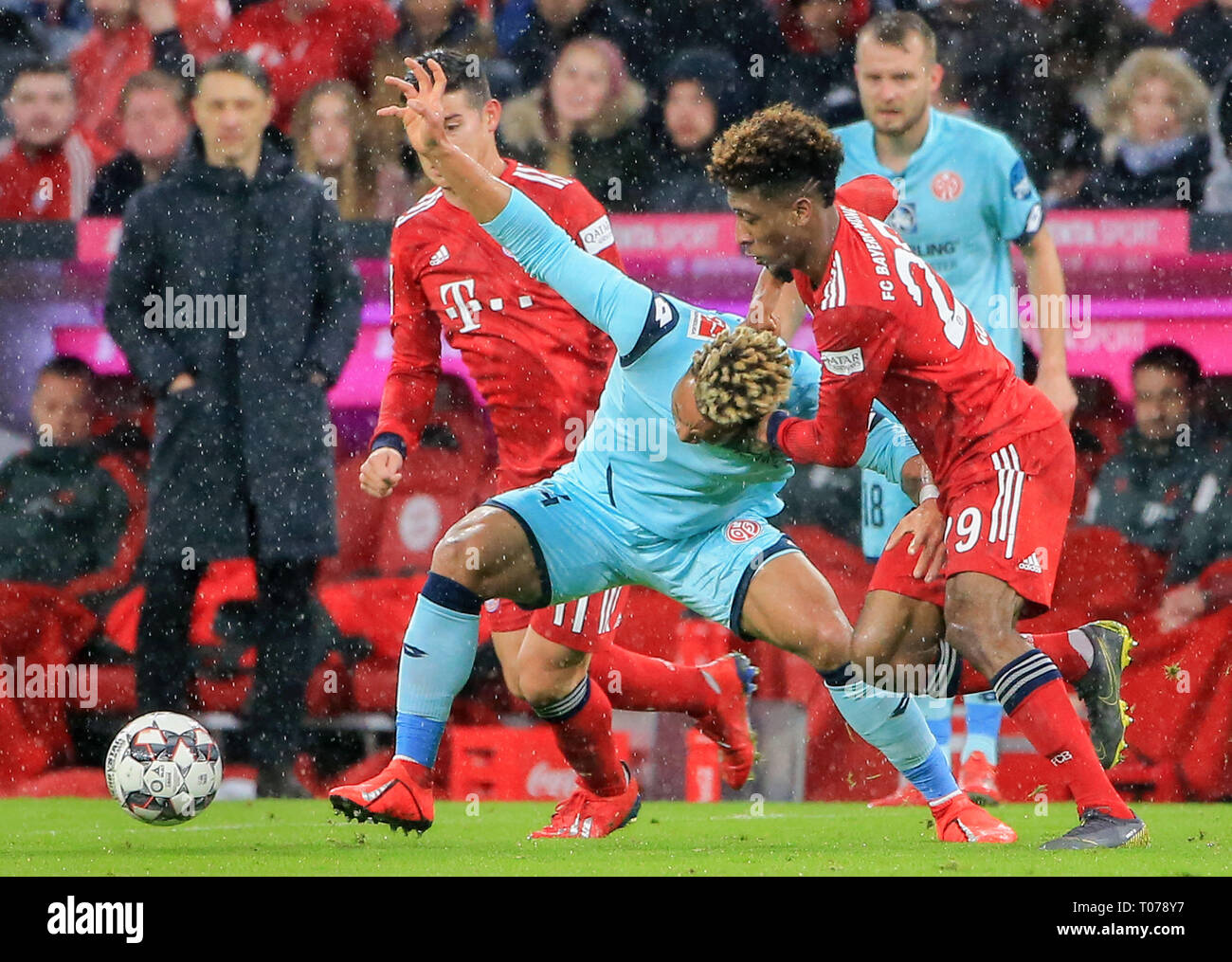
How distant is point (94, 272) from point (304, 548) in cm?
161

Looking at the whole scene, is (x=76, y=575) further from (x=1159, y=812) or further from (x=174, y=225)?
(x=1159, y=812)

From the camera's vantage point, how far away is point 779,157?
14.9 ft

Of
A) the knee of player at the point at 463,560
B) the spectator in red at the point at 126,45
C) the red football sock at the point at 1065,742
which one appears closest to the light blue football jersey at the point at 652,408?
the knee of player at the point at 463,560

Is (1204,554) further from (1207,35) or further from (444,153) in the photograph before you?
(444,153)

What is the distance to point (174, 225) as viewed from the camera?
714 centimetres

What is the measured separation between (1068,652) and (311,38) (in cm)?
507

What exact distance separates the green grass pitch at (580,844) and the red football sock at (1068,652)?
0.49m

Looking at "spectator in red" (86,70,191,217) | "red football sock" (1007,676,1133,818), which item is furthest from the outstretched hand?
"spectator in red" (86,70,191,217)

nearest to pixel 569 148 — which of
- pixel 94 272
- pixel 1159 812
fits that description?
pixel 94 272

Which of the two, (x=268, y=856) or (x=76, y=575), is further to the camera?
(x=76, y=575)

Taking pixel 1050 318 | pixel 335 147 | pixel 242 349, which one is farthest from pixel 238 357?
pixel 1050 318

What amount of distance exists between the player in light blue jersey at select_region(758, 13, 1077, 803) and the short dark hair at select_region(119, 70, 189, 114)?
3.18 m
